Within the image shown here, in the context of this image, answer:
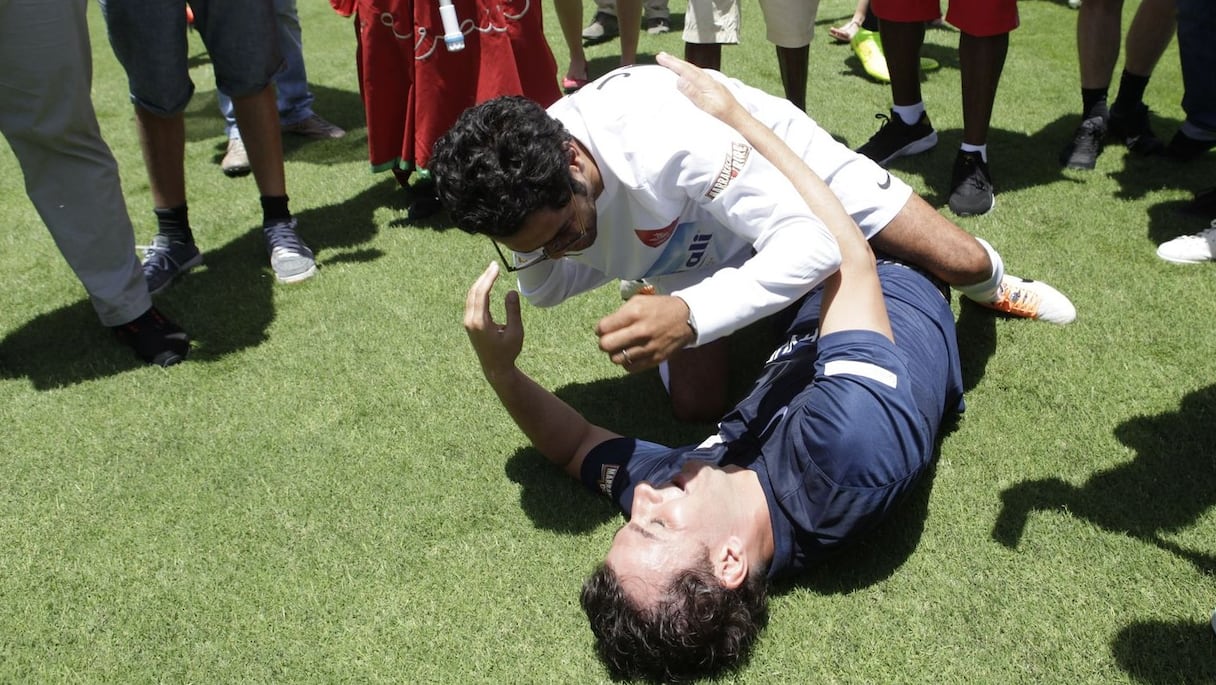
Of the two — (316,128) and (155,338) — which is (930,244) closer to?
(155,338)

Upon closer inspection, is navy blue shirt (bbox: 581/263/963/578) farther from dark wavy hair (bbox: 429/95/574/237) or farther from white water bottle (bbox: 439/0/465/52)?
white water bottle (bbox: 439/0/465/52)

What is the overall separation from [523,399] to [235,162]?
2.95 metres

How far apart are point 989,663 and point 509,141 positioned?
1.46 meters

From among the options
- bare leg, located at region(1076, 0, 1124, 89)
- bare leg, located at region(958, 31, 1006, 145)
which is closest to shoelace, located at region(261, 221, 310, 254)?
bare leg, located at region(958, 31, 1006, 145)

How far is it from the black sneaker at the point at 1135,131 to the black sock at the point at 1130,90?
0.06 feet

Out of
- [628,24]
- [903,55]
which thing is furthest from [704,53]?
[903,55]

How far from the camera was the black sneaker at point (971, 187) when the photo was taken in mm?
3611

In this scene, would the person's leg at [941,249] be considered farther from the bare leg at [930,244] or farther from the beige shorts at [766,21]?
the beige shorts at [766,21]

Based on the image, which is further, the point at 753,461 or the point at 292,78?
the point at 292,78

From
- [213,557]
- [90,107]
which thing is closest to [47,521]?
[213,557]

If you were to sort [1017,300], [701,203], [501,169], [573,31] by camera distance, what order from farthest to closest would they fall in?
[573,31] → [1017,300] → [701,203] → [501,169]

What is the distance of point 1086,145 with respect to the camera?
387 centimetres

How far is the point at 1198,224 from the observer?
11.1 feet

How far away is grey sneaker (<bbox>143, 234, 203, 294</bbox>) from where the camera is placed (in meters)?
3.62
